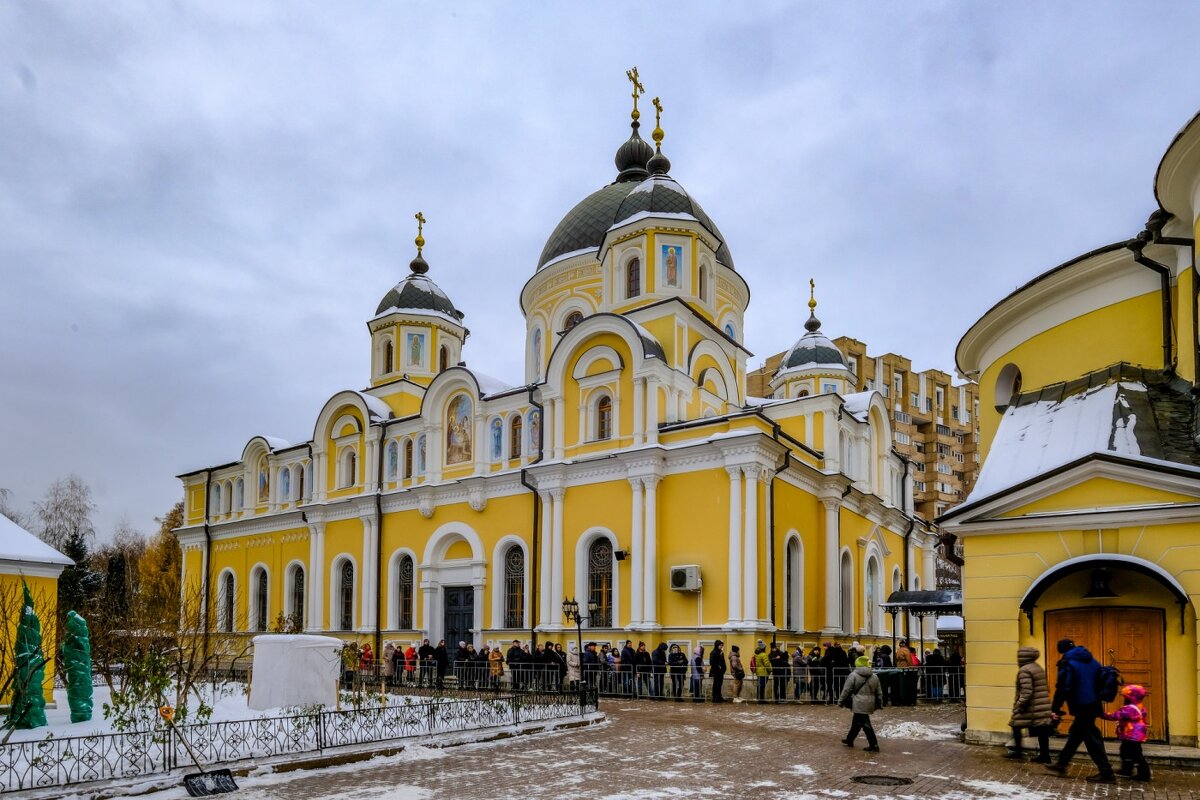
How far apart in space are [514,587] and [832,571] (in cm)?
887

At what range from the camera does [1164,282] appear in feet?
45.1

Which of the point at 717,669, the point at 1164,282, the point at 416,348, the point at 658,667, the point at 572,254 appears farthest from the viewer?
the point at 416,348

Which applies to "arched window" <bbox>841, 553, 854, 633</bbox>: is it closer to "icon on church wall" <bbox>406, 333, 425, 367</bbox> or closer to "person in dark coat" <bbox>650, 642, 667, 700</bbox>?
"person in dark coat" <bbox>650, 642, 667, 700</bbox>

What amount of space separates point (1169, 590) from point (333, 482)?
→ 27.7 m

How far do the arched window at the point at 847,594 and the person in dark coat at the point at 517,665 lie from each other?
34.2ft

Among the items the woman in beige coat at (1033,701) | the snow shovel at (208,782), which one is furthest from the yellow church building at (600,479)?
the snow shovel at (208,782)

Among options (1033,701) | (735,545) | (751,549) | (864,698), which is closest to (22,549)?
(864,698)

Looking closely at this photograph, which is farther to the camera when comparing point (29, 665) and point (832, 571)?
point (832, 571)

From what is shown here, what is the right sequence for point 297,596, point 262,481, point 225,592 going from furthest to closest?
point 225,592
point 262,481
point 297,596

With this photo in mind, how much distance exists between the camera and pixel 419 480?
3127cm

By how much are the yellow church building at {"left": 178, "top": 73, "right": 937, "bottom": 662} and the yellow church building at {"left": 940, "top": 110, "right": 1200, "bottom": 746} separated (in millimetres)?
9774

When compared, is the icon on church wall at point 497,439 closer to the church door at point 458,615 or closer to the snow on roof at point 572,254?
the church door at point 458,615

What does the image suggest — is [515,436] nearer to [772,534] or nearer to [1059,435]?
[772,534]

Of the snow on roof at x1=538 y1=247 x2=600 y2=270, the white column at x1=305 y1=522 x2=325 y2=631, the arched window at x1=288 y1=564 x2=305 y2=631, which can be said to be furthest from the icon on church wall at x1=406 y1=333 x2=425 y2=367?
the arched window at x1=288 y1=564 x2=305 y2=631
